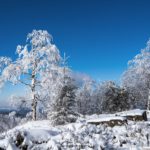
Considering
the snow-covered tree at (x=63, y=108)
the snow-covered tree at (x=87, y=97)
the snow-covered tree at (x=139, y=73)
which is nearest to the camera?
the snow-covered tree at (x=63, y=108)

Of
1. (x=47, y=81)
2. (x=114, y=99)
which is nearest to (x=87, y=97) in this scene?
(x=114, y=99)

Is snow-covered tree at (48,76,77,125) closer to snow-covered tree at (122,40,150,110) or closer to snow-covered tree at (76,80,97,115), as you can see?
snow-covered tree at (122,40,150,110)

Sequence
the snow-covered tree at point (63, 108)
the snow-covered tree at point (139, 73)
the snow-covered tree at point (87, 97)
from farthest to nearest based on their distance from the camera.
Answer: the snow-covered tree at point (87, 97)
the snow-covered tree at point (139, 73)
the snow-covered tree at point (63, 108)

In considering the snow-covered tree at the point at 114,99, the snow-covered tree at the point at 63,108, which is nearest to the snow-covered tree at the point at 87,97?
the snow-covered tree at the point at 114,99

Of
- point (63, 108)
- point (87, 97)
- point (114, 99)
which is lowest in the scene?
point (63, 108)

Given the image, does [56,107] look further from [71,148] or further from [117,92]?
[117,92]

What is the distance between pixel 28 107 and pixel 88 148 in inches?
998

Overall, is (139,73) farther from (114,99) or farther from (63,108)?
(63,108)

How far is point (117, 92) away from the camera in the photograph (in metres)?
48.8

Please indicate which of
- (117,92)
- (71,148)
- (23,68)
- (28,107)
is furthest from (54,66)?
(71,148)

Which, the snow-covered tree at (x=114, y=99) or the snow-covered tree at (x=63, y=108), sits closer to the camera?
the snow-covered tree at (x=63, y=108)

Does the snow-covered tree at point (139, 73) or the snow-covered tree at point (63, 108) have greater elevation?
the snow-covered tree at point (139, 73)

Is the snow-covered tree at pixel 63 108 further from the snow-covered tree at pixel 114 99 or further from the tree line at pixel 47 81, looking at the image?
the snow-covered tree at pixel 114 99

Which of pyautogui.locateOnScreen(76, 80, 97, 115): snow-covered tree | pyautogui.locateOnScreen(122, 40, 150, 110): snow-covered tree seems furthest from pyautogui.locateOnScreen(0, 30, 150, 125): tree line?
pyautogui.locateOnScreen(76, 80, 97, 115): snow-covered tree
